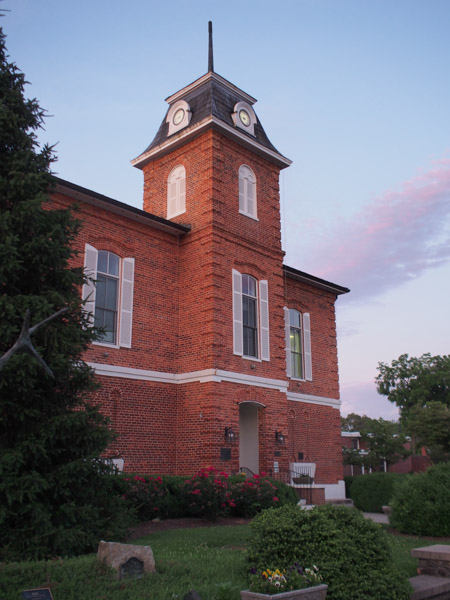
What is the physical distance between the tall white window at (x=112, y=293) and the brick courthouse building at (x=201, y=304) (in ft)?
0.11

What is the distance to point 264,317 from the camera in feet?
65.0

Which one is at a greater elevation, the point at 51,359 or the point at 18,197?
the point at 18,197

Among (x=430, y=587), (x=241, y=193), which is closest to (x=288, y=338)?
(x=241, y=193)

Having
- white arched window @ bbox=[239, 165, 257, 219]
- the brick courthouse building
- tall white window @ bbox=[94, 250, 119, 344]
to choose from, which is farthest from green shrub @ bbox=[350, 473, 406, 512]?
white arched window @ bbox=[239, 165, 257, 219]

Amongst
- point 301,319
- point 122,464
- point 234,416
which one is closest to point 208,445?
point 234,416

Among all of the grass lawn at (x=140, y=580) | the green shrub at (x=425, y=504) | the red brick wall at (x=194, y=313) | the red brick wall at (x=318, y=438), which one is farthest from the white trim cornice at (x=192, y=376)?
the grass lawn at (x=140, y=580)

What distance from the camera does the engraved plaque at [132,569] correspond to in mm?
6543

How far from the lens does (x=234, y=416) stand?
17641 millimetres

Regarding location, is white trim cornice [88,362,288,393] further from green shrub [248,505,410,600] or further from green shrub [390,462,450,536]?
green shrub [248,505,410,600]

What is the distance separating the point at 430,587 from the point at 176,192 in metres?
15.5

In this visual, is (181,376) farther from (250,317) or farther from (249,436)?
(249,436)

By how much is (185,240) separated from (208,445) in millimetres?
6678

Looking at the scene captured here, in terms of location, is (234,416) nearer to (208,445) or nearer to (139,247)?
(208,445)

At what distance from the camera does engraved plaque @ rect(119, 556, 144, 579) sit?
21.5 ft
